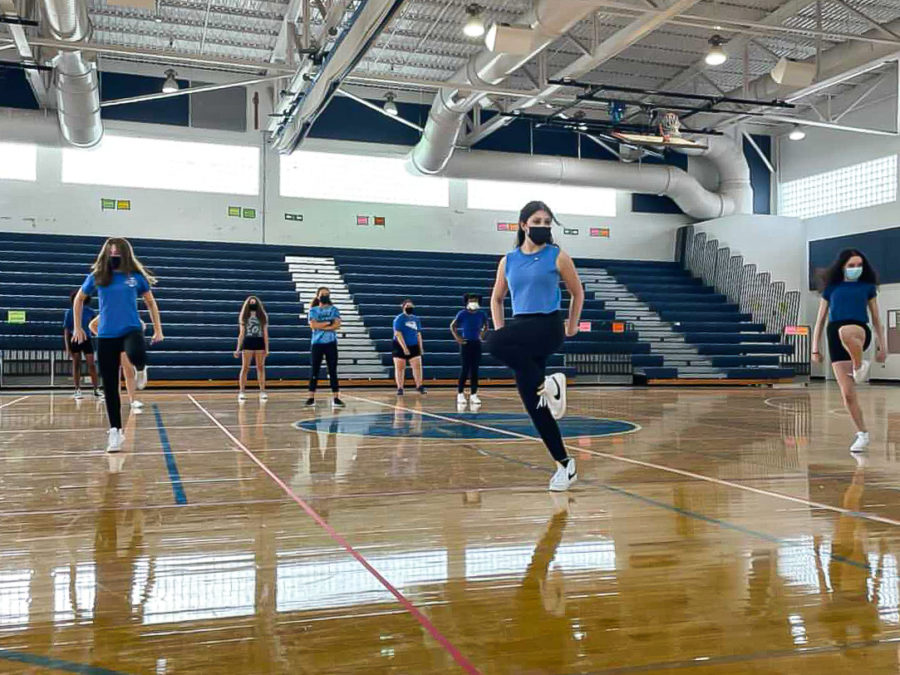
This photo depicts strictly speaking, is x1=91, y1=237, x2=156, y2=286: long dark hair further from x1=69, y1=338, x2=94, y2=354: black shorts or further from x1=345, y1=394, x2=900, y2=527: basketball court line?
x1=69, y1=338, x2=94, y2=354: black shorts

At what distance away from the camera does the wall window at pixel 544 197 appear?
23375mm

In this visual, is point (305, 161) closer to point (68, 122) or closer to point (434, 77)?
point (434, 77)

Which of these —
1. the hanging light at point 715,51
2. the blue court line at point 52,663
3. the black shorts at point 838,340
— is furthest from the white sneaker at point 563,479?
the hanging light at point 715,51

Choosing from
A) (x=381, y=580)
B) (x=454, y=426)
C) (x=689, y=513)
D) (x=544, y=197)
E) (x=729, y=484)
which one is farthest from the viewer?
(x=544, y=197)

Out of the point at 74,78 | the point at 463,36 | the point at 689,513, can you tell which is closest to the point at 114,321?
the point at 689,513

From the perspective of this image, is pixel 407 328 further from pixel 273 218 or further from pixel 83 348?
pixel 273 218

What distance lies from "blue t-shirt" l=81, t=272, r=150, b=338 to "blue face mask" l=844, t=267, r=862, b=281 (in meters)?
5.38

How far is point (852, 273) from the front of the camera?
20.8 feet

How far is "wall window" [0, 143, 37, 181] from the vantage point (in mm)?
19359

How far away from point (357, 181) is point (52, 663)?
2094 cm

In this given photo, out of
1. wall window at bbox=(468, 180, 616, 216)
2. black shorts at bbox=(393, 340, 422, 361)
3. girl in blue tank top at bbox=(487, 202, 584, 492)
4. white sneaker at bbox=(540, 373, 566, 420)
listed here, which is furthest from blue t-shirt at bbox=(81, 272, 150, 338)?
wall window at bbox=(468, 180, 616, 216)

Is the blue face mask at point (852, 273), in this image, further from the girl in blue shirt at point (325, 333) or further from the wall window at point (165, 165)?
the wall window at point (165, 165)

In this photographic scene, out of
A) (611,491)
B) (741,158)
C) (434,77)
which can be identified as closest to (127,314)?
(611,491)

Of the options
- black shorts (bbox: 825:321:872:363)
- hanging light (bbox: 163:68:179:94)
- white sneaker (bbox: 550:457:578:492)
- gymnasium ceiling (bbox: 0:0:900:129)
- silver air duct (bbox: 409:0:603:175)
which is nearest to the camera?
white sneaker (bbox: 550:457:578:492)
